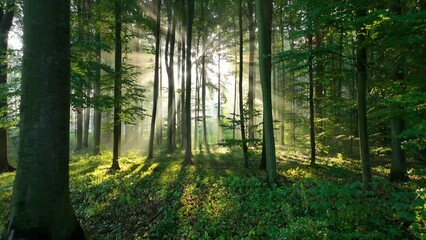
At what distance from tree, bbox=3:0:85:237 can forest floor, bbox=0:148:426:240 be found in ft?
6.49

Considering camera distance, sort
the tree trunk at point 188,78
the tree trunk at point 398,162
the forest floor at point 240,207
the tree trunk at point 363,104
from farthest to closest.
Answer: the tree trunk at point 188,78, the tree trunk at point 398,162, the tree trunk at point 363,104, the forest floor at point 240,207

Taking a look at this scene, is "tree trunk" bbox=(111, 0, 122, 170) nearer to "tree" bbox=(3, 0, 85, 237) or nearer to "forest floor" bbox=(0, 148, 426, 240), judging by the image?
"forest floor" bbox=(0, 148, 426, 240)

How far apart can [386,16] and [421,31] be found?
831 mm

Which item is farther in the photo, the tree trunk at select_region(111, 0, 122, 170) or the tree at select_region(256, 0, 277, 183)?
the tree trunk at select_region(111, 0, 122, 170)

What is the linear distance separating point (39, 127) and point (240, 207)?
14.6 feet

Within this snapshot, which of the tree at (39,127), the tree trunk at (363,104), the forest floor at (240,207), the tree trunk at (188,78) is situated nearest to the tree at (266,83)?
the forest floor at (240,207)

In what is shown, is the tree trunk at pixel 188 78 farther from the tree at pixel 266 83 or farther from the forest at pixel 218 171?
the tree at pixel 266 83

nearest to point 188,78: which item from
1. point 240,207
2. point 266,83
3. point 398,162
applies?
point 266,83

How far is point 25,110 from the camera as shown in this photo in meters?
4.12

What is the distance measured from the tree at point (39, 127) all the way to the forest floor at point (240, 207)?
1.98 metres

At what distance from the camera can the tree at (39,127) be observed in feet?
13.4

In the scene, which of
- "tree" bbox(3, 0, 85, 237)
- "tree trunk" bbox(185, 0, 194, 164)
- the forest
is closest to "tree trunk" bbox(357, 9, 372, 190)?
the forest

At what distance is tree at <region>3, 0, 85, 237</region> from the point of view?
13.4 feet

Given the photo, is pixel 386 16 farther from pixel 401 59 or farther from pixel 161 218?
pixel 161 218
